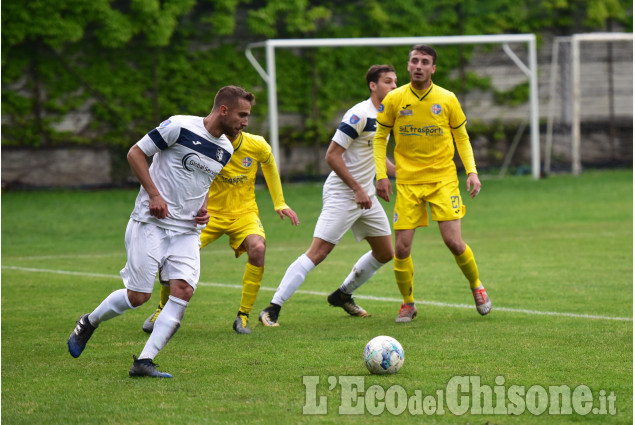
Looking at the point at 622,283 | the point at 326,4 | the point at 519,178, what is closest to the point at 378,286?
the point at 622,283

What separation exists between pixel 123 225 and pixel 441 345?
11317 mm

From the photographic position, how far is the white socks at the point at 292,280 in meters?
8.21

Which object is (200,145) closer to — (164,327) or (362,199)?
(164,327)

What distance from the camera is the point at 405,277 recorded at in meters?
8.27

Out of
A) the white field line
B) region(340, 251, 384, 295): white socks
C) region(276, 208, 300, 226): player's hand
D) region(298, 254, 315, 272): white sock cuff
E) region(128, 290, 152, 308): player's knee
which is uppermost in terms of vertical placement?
region(276, 208, 300, 226): player's hand

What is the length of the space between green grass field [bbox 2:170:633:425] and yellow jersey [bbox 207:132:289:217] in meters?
0.99

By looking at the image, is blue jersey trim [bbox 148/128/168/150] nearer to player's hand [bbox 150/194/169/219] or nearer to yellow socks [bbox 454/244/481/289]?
player's hand [bbox 150/194/169/219]

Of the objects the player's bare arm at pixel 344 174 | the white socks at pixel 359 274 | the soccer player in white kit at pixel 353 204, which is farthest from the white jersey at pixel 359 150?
the white socks at pixel 359 274

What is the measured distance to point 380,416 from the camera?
494 centimetres

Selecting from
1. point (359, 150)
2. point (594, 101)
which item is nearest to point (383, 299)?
point (359, 150)

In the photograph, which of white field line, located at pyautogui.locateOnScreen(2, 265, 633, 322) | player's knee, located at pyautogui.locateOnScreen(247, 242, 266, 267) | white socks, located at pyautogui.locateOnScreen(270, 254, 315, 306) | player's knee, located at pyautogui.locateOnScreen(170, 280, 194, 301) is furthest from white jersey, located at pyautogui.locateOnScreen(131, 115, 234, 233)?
white field line, located at pyautogui.locateOnScreen(2, 265, 633, 322)

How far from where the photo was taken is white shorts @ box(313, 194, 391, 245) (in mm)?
8430

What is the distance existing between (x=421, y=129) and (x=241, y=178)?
1575 millimetres

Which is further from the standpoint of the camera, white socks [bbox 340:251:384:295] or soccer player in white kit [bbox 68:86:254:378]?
white socks [bbox 340:251:384:295]
